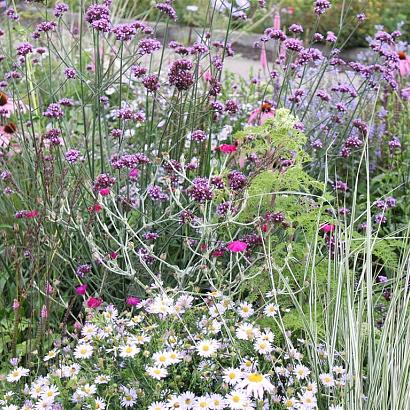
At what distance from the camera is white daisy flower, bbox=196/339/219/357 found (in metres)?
1.91

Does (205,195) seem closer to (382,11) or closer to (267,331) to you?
(267,331)

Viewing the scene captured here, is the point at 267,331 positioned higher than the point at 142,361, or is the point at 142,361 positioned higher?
the point at 267,331

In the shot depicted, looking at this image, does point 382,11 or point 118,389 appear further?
point 382,11

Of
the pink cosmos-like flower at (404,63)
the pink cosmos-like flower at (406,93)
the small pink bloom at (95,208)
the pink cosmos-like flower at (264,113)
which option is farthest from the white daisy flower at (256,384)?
the pink cosmos-like flower at (404,63)

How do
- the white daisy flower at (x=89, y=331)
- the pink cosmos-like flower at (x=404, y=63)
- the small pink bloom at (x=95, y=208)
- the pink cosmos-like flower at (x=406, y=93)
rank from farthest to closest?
the pink cosmos-like flower at (x=404, y=63) → the pink cosmos-like flower at (x=406, y=93) → the small pink bloom at (x=95, y=208) → the white daisy flower at (x=89, y=331)

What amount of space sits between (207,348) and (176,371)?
117 mm

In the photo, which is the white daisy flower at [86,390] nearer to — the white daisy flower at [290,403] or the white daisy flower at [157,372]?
the white daisy flower at [157,372]

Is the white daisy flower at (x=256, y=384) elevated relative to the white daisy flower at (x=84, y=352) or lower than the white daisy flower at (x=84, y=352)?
elevated

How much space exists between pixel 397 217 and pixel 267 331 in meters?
1.62

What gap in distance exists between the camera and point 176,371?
1.99 metres

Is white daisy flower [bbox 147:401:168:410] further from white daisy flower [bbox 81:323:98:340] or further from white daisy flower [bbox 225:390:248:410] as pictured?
white daisy flower [bbox 81:323:98:340]

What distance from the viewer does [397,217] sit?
3.46 m

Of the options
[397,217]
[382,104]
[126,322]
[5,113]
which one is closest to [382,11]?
[382,104]

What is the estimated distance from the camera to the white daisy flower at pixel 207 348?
1.91 meters
